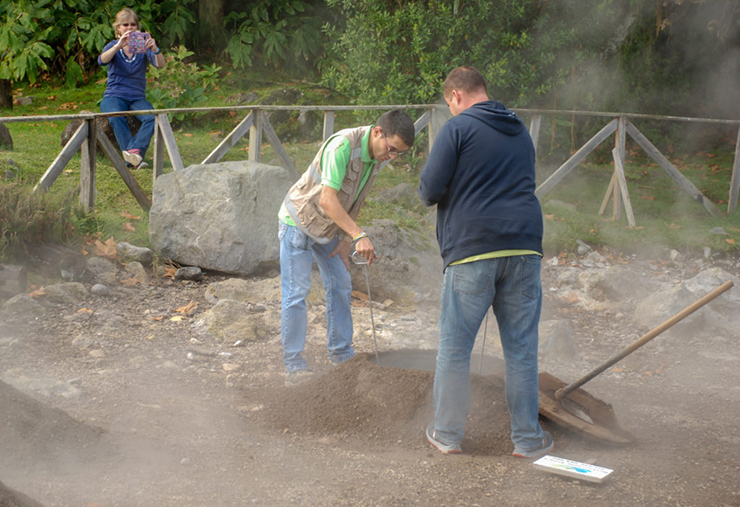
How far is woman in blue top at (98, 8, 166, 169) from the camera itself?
757cm

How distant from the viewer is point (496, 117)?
3.14 metres

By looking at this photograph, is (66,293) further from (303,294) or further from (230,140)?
(230,140)

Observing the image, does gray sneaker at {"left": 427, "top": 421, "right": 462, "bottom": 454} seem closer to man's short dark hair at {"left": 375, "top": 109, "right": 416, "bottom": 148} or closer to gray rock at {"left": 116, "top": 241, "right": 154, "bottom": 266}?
man's short dark hair at {"left": 375, "top": 109, "right": 416, "bottom": 148}

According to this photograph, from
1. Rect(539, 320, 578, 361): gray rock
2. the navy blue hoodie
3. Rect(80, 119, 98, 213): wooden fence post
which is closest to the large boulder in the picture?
Rect(80, 119, 98, 213): wooden fence post

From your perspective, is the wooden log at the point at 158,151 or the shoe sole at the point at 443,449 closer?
the shoe sole at the point at 443,449

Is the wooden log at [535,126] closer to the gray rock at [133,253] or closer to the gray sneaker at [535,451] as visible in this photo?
the gray rock at [133,253]

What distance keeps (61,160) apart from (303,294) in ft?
11.0

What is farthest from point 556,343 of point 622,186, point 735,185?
point 735,185

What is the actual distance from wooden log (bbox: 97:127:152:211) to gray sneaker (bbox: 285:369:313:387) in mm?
3424

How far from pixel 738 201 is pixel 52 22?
36.8ft

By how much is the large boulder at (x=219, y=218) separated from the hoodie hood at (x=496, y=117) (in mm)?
3425

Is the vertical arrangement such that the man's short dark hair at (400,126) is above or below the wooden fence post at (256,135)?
above

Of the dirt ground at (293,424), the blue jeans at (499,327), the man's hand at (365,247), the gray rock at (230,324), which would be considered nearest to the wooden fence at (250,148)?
the dirt ground at (293,424)

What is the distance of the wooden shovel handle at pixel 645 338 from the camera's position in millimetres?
3229
